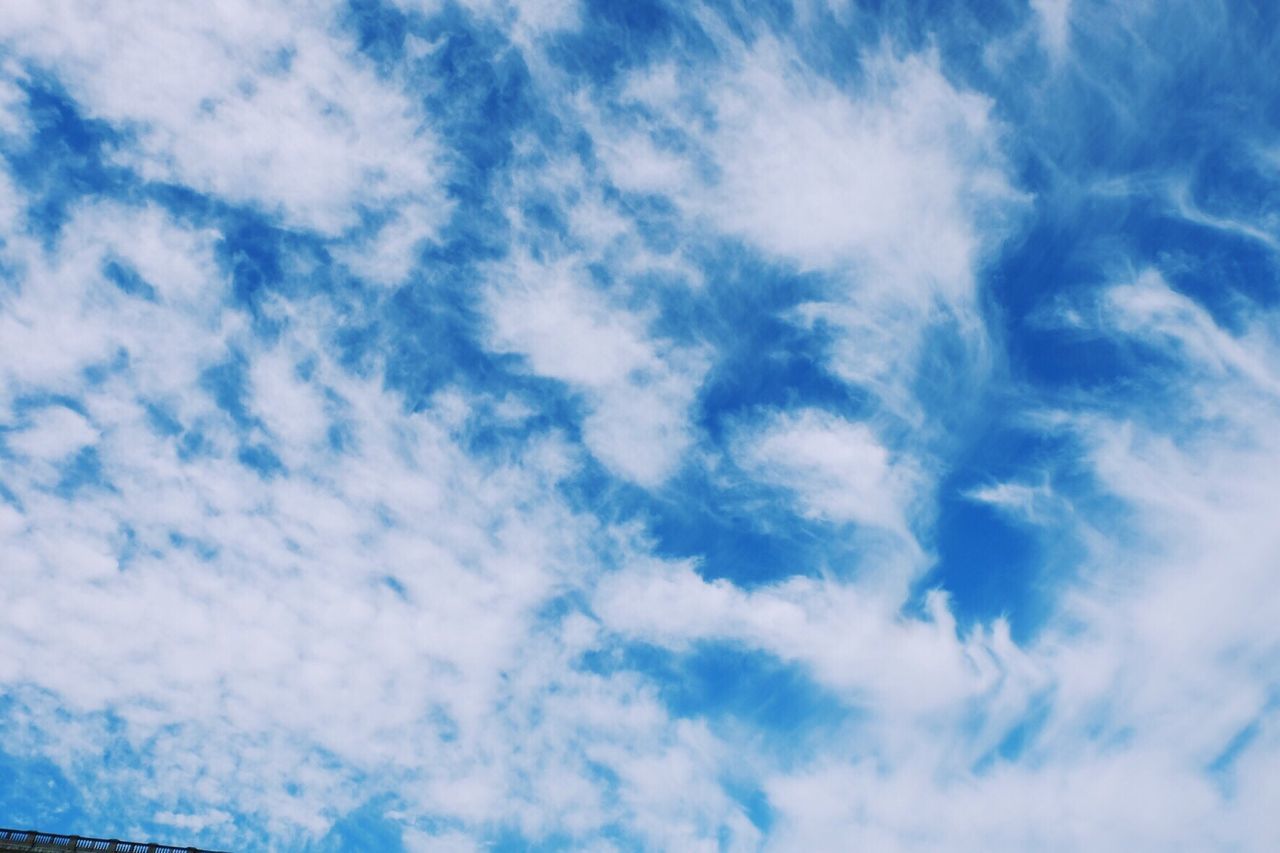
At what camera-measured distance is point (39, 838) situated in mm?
58344

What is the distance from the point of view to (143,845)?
60.7m

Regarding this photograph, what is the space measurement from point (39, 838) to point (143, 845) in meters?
5.37
